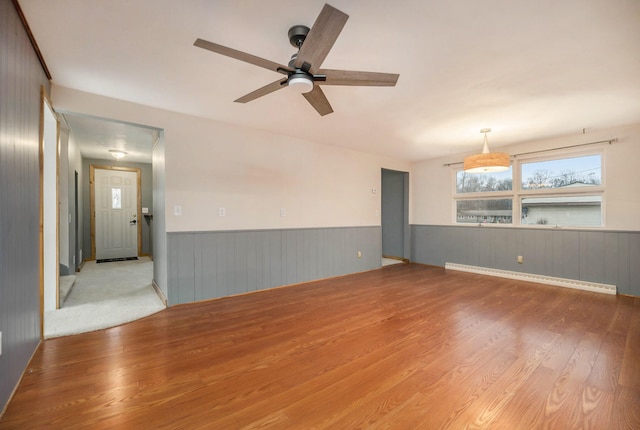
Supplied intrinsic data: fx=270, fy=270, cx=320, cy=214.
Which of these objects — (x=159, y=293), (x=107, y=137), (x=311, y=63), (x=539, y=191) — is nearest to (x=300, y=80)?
(x=311, y=63)

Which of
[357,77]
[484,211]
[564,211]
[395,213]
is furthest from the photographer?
[395,213]

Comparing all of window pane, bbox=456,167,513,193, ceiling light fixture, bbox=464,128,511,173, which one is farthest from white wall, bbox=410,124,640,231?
ceiling light fixture, bbox=464,128,511,173

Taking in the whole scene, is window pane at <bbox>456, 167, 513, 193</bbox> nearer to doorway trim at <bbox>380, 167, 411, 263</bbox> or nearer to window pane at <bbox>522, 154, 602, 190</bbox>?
window pane at <bbox>522, 154, 602, 190</bbox>

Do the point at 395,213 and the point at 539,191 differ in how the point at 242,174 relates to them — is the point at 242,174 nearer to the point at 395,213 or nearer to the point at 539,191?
the point at 395,213

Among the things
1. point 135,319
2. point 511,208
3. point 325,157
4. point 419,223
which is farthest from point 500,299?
point 135,319

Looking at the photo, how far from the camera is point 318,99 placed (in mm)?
2199

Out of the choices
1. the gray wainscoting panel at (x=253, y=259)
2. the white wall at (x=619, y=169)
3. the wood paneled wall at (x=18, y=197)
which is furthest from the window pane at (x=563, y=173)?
the wood paneled wall at (x=18, y=197)

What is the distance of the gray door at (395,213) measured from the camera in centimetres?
638

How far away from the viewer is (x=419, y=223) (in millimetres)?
6219

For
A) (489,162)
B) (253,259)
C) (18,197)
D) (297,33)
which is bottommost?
(253,259)

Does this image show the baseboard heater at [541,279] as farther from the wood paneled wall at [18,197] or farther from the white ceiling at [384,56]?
the wood paneled wall at [18,197]

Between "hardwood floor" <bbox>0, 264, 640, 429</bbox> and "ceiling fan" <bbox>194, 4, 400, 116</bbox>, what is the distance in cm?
205

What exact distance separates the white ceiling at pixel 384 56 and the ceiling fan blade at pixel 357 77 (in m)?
0.29

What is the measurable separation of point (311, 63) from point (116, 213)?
A: 22.1 feet
